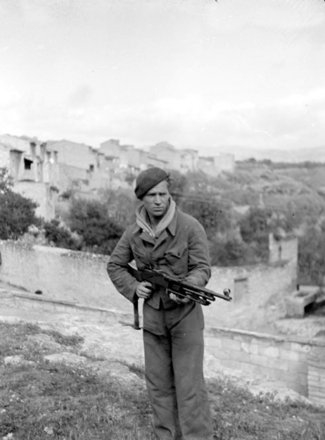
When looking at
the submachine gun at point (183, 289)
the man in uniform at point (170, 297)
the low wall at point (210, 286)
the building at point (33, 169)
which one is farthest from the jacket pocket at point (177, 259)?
the building at point (33, 169)

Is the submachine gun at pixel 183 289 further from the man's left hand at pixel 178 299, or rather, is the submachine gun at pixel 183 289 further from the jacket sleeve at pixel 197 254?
the jacket sleeve at pixel 197 254

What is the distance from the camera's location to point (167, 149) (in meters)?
67.5

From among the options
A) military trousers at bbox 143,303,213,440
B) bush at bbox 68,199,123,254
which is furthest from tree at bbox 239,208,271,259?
military trousers at bbox 143,303,213,440

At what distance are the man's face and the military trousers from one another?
0.72 m

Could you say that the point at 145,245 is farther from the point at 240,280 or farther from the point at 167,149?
the point at 167,149

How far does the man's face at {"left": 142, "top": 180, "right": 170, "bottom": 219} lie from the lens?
135 inches

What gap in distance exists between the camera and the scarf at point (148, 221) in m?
3.43

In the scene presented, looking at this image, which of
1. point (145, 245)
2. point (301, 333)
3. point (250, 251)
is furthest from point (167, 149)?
point (145, 245)

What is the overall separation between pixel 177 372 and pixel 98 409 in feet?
3.69

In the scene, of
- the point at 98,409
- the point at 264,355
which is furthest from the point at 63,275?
the point at 98,409

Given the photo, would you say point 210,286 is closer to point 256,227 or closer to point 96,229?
point 96,229

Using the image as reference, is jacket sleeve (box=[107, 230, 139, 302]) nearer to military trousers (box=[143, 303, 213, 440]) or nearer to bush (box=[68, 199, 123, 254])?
military trousers (box=[143, 303, 213, 440])

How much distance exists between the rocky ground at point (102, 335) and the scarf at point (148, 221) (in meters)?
1.80

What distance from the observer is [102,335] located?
8781 mm
